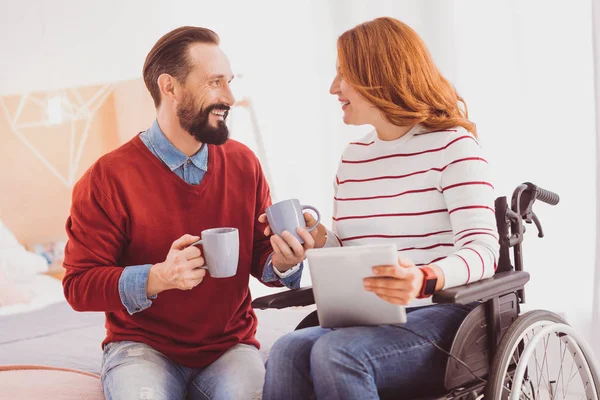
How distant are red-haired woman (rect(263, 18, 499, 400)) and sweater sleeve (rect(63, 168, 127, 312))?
383 millimetres

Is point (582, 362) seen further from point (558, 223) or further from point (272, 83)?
point (272, 83)

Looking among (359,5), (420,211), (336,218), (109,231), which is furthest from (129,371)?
(359,5)

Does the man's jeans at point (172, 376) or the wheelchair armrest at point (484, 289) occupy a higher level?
the wheelchair armrest at point (484, 289)

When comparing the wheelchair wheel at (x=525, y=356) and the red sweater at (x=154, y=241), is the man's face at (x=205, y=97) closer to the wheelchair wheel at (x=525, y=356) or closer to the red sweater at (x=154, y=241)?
the red sweater at (x=154, y=241)

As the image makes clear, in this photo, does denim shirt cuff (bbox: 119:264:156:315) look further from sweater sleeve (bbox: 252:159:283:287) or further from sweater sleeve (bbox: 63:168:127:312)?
sweater sleeve (bbox: 252:159:283:287)

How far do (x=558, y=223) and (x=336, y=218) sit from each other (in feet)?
3.75

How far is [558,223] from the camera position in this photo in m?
2.66

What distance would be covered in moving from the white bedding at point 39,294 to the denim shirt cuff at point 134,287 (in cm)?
136

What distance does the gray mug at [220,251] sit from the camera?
156cm

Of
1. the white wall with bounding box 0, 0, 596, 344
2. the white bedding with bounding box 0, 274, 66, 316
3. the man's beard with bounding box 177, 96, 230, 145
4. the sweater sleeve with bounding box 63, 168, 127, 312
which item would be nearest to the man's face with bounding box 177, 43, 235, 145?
the man's beard with bounding box 177, 96, 230, 145

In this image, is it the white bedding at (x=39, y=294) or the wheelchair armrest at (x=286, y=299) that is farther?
the white bedding at (x=39, y=294)

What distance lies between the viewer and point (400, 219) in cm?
168

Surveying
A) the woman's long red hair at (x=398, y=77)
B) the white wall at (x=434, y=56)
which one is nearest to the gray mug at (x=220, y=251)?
the woman's long red hair at (x=398, y=77)

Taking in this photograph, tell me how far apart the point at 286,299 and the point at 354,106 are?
0.47m
